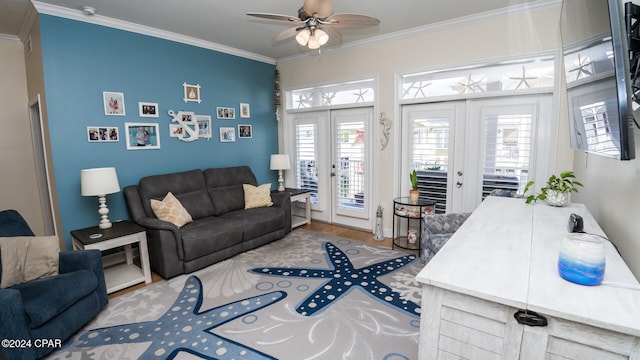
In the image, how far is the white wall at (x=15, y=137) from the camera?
155 inches

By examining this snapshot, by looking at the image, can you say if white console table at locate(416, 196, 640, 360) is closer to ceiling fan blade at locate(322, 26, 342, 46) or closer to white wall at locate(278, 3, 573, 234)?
ceiling fan blade at locate(322, 26, 342, 46)

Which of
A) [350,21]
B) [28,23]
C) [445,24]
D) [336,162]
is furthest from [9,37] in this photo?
[445,24]

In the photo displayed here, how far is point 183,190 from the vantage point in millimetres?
4039

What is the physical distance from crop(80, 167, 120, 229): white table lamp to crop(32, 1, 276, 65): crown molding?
5.53ft

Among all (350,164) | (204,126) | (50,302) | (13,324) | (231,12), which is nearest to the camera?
(13,324)

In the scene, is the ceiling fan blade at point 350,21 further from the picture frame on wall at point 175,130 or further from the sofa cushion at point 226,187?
the sofa cushion at point 226,187

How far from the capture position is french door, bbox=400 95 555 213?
11.2 feet

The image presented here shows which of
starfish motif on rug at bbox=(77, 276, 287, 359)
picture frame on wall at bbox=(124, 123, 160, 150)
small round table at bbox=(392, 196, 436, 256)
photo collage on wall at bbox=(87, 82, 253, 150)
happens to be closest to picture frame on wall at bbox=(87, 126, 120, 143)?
photo collage on wall at bbox=(87, 82, 253, 150)

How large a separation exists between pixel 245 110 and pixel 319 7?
10.1 ft

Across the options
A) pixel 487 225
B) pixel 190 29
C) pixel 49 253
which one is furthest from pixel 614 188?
pixel 190 29

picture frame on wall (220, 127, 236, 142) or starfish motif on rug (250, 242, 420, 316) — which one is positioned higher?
picture frame on wall (220, 127, 236, 142)

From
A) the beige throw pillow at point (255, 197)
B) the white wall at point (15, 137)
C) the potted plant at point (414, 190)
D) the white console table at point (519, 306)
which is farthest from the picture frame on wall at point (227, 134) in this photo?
the white console table at point (519, 306)

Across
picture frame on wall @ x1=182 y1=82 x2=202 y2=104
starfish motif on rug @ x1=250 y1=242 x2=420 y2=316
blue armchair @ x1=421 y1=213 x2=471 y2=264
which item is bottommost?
starfish motif on rug @ x1=250 y1=242 x2=420 y2=316

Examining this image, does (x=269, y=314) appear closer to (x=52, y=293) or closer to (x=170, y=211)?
(x=52, y=293)
